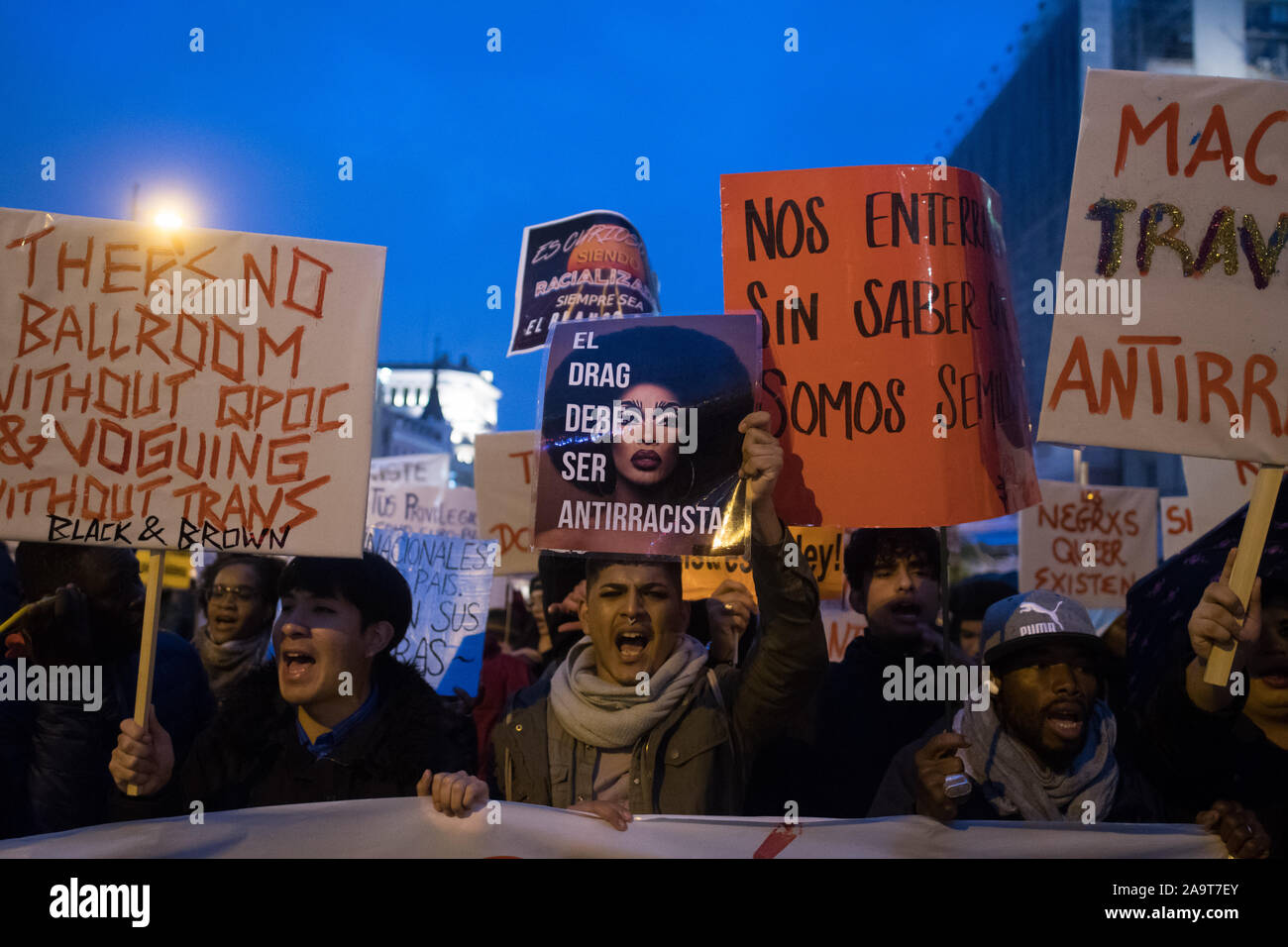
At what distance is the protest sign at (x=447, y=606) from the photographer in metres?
4.82

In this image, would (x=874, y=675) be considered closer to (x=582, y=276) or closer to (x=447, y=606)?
(x=447, y=606)

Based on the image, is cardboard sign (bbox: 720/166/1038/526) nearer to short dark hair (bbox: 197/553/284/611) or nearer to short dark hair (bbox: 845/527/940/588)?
short dark hair (bbox: 845/527/940/588)

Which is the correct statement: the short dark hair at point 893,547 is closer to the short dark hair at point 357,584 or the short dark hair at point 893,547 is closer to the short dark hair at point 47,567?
the short dark hair at point 357,584

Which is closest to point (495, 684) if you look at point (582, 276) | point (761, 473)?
point (582, 276)

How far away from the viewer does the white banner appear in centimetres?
257

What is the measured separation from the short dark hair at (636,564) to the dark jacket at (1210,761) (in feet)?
4.27

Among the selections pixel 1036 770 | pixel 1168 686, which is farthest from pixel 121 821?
pixel 1168 686

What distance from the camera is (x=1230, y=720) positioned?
2627mm

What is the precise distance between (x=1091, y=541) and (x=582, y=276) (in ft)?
12.8

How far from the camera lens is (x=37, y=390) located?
2924 millimetres

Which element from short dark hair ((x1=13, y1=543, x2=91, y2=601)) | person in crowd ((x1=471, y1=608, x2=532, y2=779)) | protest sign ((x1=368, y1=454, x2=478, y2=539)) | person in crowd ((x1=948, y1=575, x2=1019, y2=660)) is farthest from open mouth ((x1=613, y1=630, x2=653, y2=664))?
protest sign ((x1=368, y1=454, x2=478, y2=539))

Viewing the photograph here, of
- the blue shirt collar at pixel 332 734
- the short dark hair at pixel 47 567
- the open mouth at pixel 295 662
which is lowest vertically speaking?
the blue shirt collar at pixel 332 734

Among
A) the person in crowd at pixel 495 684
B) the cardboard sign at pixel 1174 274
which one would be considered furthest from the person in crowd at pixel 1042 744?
the person in crowd at pixel 495 684

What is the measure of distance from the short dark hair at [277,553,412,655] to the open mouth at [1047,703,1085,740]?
1.89m
